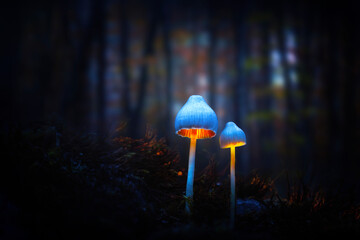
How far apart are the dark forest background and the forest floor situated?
14.0ft

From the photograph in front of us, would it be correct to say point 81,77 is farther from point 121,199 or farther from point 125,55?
point 121,199

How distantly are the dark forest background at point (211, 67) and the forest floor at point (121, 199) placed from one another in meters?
4.28

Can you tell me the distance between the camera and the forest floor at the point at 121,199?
1.54 metres

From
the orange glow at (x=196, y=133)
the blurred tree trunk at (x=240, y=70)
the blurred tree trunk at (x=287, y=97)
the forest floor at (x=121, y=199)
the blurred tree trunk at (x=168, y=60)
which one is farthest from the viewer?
the blurred tree trunk at (x=287, y=97)

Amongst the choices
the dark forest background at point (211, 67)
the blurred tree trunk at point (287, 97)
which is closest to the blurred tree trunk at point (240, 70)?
the dark forest background at point (211, 67)

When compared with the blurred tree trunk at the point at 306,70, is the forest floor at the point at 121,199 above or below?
below

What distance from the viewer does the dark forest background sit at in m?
7.09

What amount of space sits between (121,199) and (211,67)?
674cm

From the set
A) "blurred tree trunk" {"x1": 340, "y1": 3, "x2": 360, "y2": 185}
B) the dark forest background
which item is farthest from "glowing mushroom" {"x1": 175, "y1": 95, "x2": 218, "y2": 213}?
"blurred tree trunk" {"x1": 340, "y1": 3, "x2": 360, "y2": 185}

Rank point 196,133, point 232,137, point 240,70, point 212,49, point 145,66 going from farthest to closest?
point 212,49, point 145,66, point 240,70, point 196,133, point 232,137

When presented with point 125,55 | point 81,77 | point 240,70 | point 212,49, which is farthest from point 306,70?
point 81,77

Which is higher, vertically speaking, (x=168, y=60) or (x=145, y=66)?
(x=168, y=60)

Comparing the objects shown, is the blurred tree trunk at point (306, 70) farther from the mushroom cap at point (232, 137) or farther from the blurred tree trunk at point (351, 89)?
the mushroom cap at point (232, 137)

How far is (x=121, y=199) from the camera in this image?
1.80m
